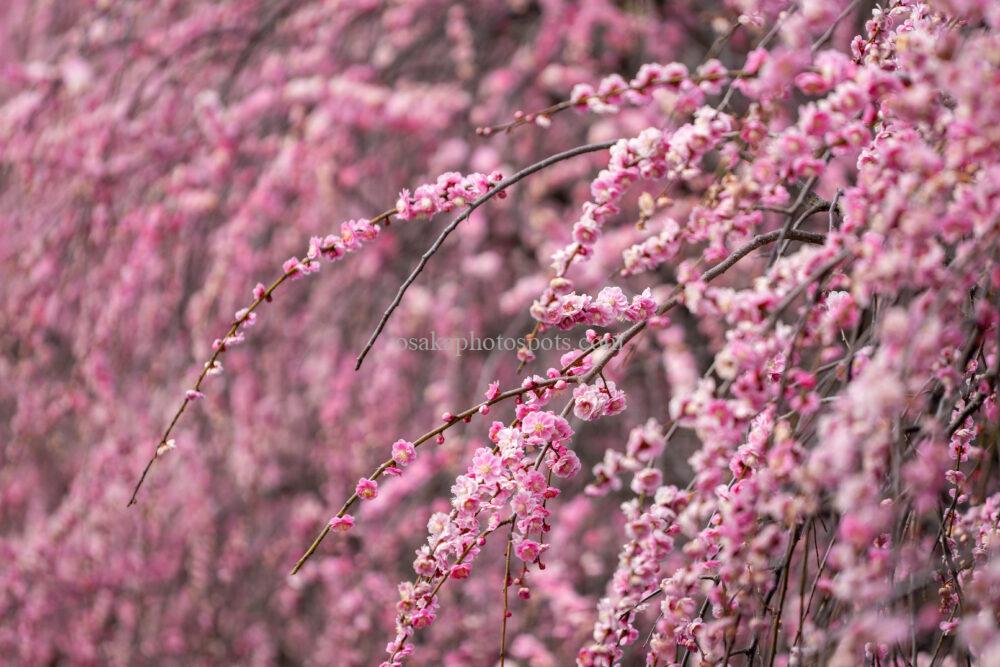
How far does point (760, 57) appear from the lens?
1.04 metres

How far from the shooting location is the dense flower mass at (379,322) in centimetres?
119

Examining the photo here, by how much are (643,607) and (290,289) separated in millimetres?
3202

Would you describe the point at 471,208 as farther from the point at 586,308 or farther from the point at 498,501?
the point at 498,501

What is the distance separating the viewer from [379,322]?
5.19 feet

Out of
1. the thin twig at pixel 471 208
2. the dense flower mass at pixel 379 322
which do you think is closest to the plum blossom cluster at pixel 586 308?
the dense flower mass at pixel 379 322

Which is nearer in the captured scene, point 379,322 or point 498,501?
point 498,501

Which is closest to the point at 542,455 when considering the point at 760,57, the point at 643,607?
the point at 643,607

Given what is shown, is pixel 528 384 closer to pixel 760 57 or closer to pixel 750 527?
pixel 750 527

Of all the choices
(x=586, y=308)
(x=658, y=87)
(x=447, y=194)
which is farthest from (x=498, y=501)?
(x=658, y=87)

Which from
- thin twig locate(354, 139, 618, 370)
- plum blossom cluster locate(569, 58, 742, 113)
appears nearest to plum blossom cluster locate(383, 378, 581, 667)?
thin twig locate(354, 139, 618, 370)

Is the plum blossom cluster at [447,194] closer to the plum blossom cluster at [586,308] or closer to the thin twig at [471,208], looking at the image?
the thin twig at [471,208]

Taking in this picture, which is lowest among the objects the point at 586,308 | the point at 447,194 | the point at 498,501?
the point at 498,501

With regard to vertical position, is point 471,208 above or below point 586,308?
above

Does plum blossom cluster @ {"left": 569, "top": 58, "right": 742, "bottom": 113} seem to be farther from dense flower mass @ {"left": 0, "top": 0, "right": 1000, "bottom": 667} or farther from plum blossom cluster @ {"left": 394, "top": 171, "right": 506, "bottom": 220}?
plum blossom cluster @ {"left": 394, "top": 171, "right": 506, "bottom": 220}
